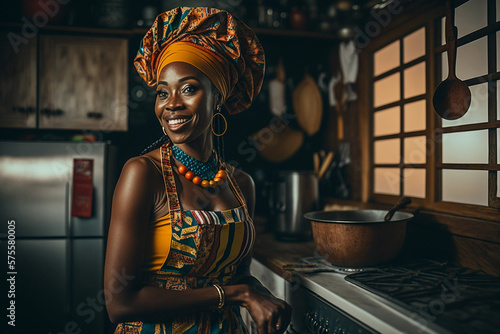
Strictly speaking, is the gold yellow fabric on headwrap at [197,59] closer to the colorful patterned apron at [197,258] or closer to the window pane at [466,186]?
the colorful patterned apron at [197,258]

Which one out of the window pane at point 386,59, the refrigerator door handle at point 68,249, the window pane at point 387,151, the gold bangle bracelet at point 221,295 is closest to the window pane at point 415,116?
the window pane at point 387,151

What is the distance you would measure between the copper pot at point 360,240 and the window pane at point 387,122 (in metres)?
0.67

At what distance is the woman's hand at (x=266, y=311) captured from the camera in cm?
107

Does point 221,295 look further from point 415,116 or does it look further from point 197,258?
point 415,116

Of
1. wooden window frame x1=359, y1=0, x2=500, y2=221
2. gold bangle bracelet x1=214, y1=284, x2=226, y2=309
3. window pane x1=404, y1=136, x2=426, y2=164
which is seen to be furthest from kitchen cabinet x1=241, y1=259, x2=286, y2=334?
window pane x1=404, y1=136, x2=426, y2=164

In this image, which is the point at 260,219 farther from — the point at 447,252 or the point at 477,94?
the point at 477,94

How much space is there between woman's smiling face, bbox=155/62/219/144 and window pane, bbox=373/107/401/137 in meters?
1.11

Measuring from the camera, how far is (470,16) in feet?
4.48

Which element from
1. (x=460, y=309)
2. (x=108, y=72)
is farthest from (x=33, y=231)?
(x=460, y=309)

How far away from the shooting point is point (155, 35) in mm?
1135

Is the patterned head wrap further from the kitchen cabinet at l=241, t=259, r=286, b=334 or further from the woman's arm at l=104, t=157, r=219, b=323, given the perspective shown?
the kitchen cabinet at l=241, t=259, r=286, b=334

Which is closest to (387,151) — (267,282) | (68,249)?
(267,282)

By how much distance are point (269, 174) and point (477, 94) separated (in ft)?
4.44

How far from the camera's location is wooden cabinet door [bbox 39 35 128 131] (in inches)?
92.1
